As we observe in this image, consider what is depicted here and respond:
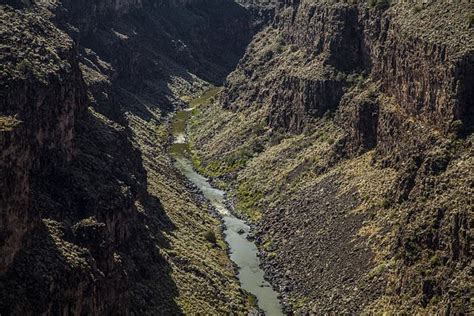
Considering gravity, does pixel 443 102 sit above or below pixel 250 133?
above

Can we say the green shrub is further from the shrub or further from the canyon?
the shrub

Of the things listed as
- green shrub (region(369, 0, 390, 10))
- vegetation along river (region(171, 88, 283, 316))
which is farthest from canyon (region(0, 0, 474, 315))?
vegetation along river (region(171, 88, 283, 316))

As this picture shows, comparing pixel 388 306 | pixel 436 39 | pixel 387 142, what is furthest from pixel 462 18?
pixel 388 306

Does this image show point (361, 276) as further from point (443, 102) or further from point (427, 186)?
point (443, 102)

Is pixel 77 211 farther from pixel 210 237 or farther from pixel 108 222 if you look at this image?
pixel 210 237

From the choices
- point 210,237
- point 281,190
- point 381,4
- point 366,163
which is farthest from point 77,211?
point 381,4

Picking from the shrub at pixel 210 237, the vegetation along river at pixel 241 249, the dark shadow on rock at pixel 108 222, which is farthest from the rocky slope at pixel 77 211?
the vegetation along river at pixel 241 249

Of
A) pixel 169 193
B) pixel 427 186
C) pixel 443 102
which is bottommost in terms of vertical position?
pixel 169 193

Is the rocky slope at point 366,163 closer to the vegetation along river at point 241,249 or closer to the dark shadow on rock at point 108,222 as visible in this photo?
the vegetation along river at point 241,249
